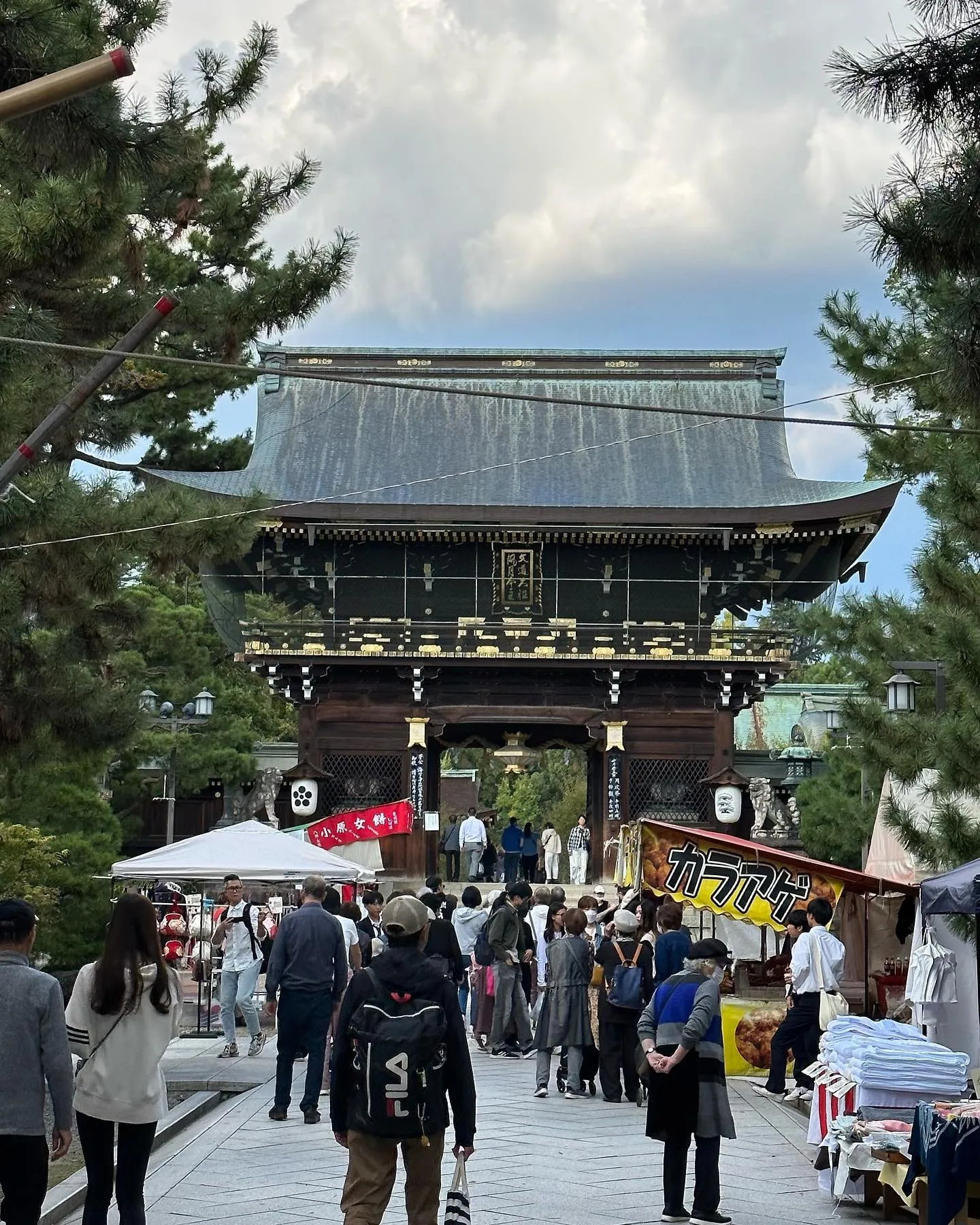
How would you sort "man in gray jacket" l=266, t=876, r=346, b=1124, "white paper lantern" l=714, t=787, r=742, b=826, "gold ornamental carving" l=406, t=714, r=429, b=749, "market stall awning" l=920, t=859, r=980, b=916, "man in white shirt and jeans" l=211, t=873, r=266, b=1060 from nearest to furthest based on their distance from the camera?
"market stall awning" l=920, t=859, r=980, b=916 → "man in gray jacket" l=266, t=876, r=346, b=1124 → "man in white shirt and jeans" l=211, t=873, r=266, b=1060 → "white paper lantern" l=714, t=787, r=742, b=826 → "gold ornamental carving" l=406, t=714, r=429, b=749

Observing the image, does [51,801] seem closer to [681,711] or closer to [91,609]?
[91,609]

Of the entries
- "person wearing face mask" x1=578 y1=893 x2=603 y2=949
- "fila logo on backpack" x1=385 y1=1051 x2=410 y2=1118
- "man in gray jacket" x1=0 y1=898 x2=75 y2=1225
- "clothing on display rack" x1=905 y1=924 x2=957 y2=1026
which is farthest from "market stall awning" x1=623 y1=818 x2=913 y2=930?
"man in gray jacket" x1=0 y1=898 x2=75 y2=1225

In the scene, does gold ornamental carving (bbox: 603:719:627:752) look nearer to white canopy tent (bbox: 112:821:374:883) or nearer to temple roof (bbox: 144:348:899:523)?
temple roof (bbox: 144:348:899:523)

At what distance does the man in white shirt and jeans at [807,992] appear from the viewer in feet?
44.8

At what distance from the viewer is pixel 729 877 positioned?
15953 millimetres

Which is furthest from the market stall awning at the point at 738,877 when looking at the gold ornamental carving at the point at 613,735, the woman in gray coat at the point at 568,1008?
the gold ornamental carving at the point at 613,735

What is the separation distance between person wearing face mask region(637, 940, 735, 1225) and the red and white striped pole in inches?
282

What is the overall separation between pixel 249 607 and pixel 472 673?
1497cm

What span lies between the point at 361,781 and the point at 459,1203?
28.8 meters

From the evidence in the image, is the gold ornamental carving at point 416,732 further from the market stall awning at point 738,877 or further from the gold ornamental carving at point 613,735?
the market stall awning at point 738,877

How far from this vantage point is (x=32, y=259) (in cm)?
1323

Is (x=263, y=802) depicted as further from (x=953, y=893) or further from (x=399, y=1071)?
(x=399, y=1071)

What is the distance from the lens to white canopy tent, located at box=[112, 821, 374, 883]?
1664 centimetres

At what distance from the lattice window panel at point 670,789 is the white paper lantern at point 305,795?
6.45 metres
